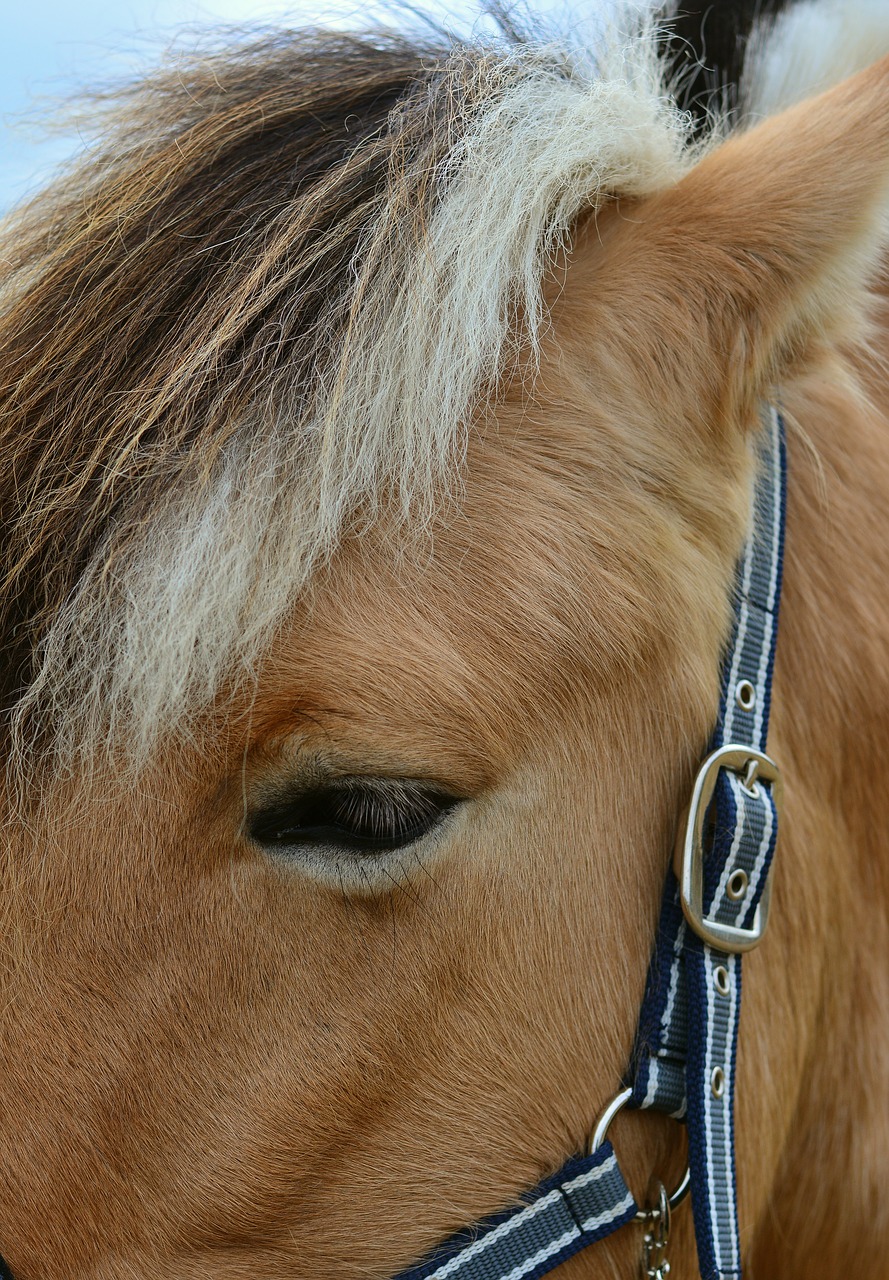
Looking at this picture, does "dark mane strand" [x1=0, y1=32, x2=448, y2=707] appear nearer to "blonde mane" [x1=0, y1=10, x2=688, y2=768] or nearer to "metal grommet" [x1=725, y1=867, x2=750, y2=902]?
"blonde mane" [x1=0, y1=10, x2=688, y2=768]

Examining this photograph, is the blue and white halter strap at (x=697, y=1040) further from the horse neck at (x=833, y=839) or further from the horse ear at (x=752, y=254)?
the horse ear at (x=752, y=254)

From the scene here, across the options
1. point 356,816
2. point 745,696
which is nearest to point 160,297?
point 356,816

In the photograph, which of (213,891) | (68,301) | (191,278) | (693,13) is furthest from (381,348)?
(693,13)

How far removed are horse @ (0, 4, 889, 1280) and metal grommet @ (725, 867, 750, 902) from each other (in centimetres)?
6

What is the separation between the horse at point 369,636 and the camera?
877 mm

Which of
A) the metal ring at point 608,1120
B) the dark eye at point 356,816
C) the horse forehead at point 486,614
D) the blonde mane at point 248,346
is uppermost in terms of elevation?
the blonde mane at point 248,346

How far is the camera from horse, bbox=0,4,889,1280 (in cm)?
88

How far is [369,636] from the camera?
34.3 inches

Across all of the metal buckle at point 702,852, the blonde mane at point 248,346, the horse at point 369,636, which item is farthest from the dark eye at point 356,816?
the metal buckle at point 702,852

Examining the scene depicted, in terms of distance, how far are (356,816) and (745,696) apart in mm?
404

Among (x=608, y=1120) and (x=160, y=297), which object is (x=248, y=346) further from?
(x=608, y=1120)

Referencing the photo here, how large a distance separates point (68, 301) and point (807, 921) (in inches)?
37.1

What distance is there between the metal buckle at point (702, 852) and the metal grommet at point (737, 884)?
0.08 ft

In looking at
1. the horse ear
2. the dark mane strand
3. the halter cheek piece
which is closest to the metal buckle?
the halter cheek piece
